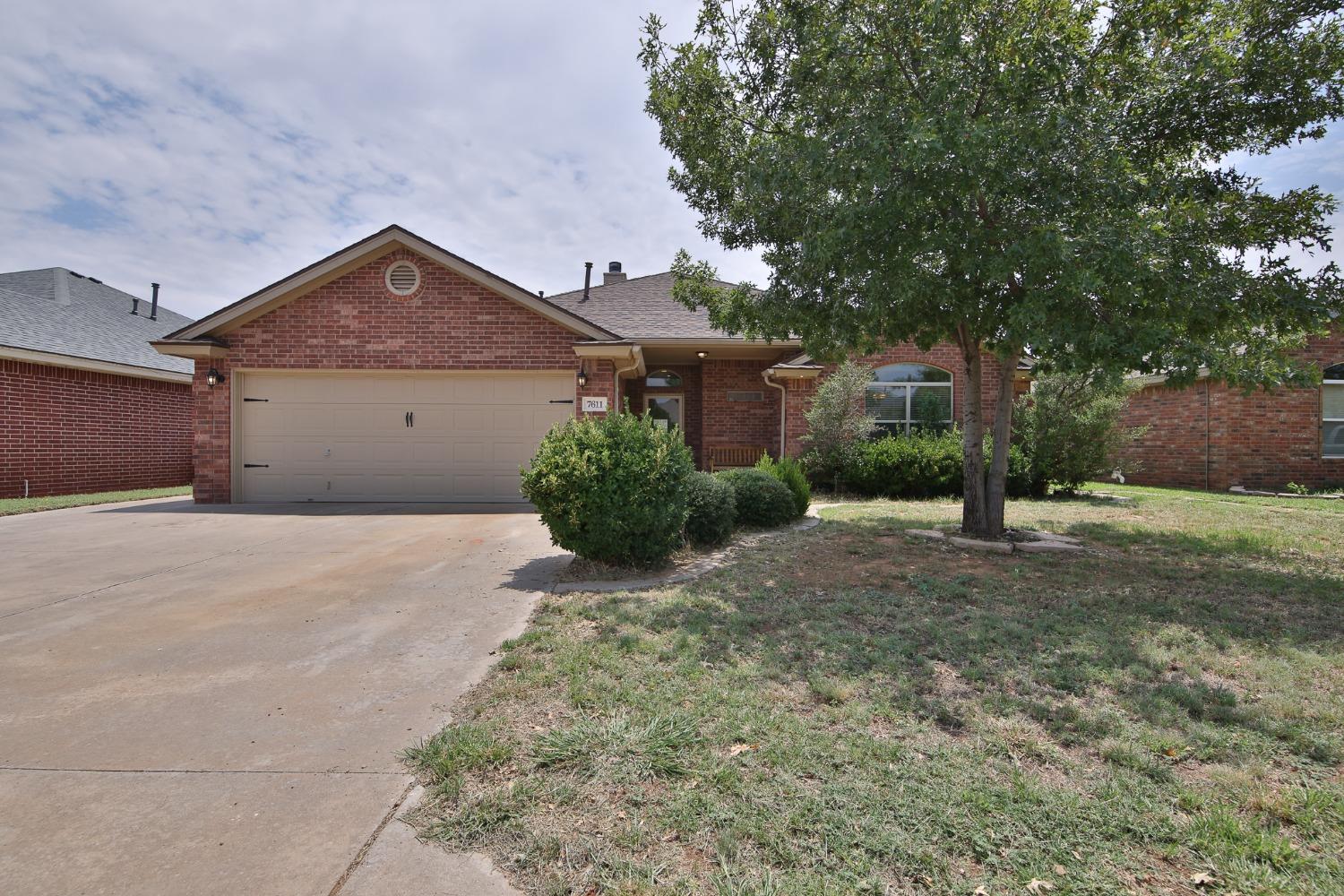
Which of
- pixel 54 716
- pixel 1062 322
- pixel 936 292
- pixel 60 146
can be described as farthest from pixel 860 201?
pixel 60 146

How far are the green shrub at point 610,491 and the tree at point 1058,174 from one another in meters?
2.51

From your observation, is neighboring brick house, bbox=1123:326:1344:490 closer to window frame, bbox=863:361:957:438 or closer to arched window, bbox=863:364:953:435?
window frame, bbox=863:361:957:438

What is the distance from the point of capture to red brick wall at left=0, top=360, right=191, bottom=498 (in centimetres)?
1210

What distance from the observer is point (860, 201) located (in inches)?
225

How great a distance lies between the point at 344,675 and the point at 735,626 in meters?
2.31

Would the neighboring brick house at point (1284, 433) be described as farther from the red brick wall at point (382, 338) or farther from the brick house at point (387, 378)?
the red brick wall at point (382, 338)

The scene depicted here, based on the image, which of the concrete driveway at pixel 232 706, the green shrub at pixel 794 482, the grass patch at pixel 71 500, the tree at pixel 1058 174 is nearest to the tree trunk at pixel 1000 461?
the tree at pixel 1058 174

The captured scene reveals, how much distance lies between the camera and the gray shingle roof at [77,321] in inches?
502

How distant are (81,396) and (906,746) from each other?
655 inches

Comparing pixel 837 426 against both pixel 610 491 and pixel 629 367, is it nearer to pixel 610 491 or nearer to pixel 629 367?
pixel 629 367

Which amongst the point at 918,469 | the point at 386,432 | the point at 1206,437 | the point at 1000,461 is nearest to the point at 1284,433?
the point at 1206,437

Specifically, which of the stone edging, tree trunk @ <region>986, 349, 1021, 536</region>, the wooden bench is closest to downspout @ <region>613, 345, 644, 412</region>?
the wooden bench

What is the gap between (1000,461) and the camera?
763 centimetres

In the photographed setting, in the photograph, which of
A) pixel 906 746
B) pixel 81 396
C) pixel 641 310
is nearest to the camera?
pixel 906 746
